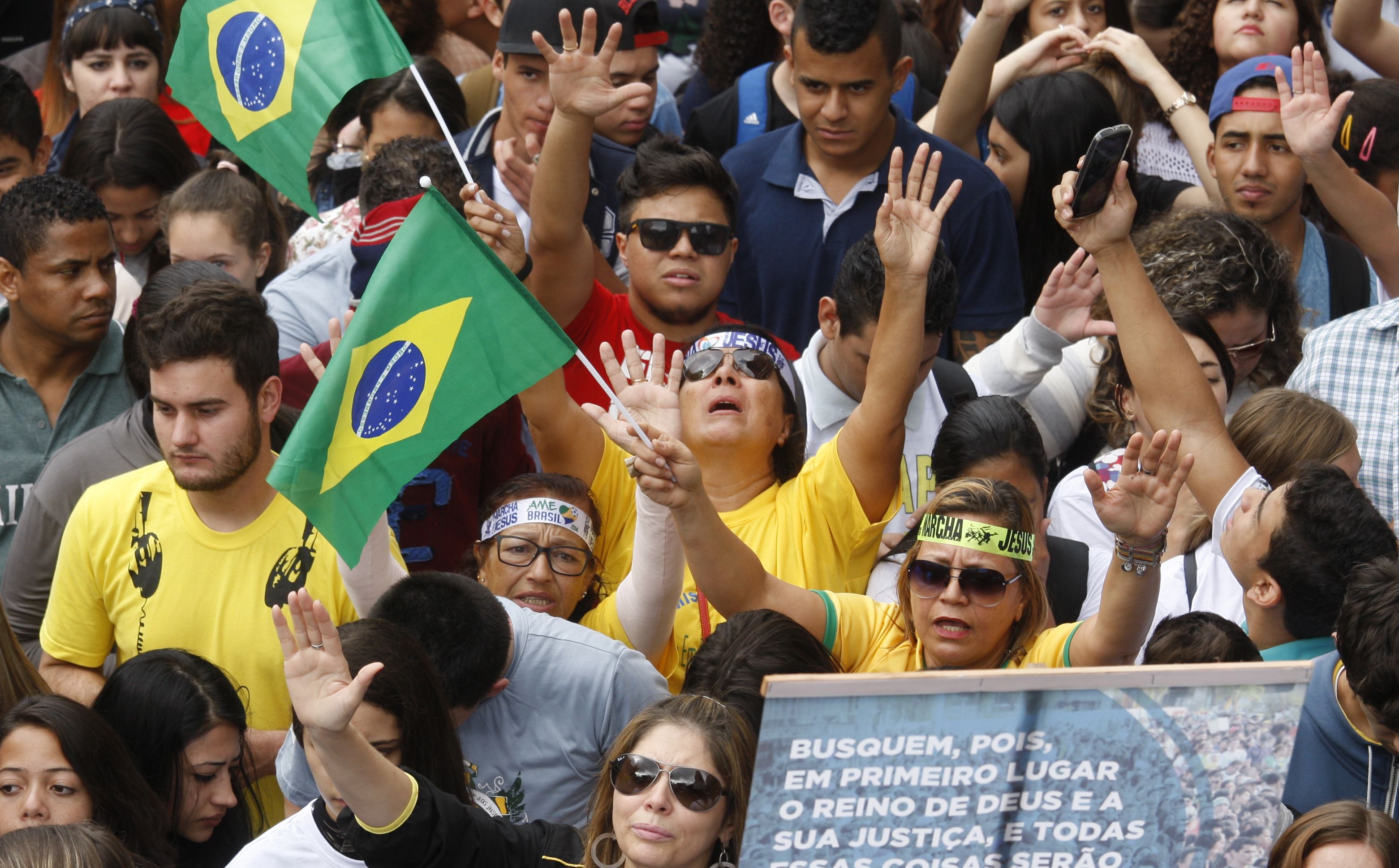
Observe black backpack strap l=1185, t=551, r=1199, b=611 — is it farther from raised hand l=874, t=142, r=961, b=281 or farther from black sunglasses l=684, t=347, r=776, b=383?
black sunglasses l=684, t=347, r=776, b=383

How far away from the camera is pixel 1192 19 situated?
6.72 metres

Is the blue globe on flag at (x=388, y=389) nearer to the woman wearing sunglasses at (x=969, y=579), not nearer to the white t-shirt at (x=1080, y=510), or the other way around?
the woman wearing sunglasses at (x=969, y=579)

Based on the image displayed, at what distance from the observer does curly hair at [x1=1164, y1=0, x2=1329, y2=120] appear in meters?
6.69

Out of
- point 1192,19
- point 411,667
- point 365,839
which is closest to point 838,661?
point 411,667

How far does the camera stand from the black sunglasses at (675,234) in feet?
17.1

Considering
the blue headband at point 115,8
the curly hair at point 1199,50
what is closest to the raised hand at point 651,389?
the curly hair at point 1199,50

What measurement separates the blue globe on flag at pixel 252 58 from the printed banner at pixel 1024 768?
2.89 metres

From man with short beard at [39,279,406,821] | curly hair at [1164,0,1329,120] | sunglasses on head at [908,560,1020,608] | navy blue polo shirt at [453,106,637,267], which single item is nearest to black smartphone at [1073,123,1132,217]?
sunglasses on head at [908,560,1020,608]

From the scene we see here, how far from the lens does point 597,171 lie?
621 centimetres

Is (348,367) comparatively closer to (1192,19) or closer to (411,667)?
(411,667)

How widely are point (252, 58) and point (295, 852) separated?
239 centimetres

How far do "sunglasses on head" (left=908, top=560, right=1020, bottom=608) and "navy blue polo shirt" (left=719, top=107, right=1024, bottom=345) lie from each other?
1974 mm

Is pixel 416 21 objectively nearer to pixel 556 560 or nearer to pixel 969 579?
pixel 556 560

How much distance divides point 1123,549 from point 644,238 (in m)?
2.21
